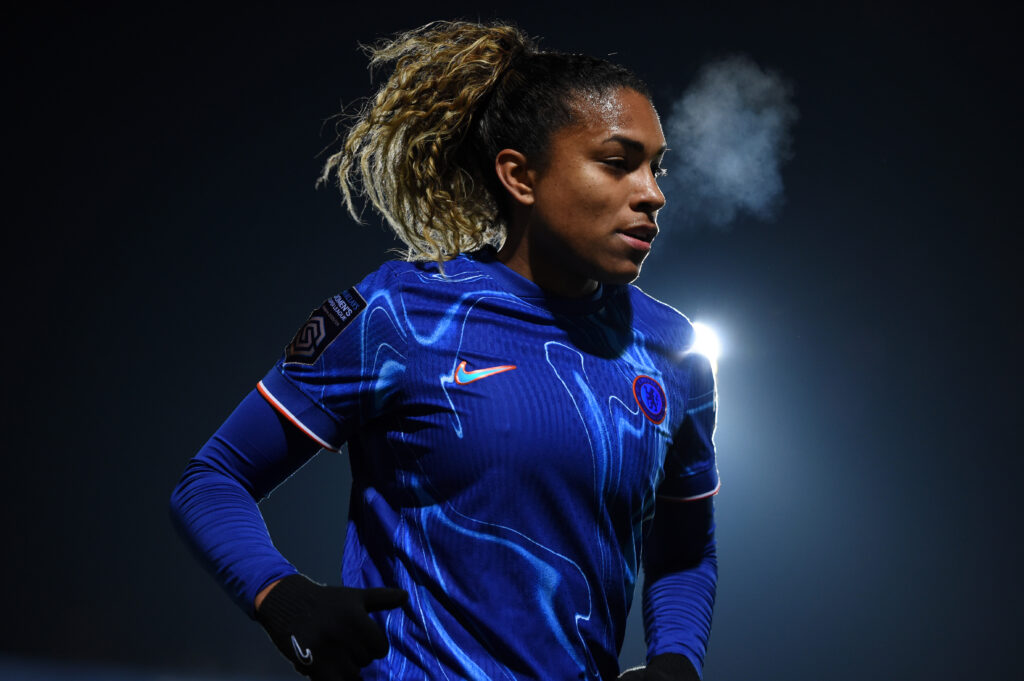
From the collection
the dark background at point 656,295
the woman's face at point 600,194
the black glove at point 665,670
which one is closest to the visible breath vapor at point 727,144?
the dark background at point 656,295

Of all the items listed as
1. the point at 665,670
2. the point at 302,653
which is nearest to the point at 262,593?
the point at 302,653

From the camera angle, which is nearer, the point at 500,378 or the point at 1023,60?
the point at 500,378

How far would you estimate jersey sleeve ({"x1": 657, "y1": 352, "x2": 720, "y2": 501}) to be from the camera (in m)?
0.87

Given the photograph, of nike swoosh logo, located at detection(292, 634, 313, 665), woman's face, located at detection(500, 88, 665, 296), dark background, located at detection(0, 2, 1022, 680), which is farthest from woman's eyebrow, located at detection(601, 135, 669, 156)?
dark background, located at detection(0, 2, 1022, 680)

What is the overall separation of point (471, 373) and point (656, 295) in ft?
8.99

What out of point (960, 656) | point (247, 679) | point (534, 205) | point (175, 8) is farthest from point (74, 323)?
point (960, 656)

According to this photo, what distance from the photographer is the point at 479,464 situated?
2.27 ft

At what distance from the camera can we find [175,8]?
137 inches

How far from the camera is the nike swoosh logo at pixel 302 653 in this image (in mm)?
583

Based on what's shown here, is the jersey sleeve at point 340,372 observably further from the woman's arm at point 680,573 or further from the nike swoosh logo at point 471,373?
the woman's arm at point 680,573

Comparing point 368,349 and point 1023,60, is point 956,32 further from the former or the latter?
point 368,349

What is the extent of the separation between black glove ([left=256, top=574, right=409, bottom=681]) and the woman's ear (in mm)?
428

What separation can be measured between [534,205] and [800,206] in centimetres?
275

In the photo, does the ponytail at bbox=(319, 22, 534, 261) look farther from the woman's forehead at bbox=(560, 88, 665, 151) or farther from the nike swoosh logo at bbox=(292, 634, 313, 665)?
the nike swoosh logo at bbox=(292, 634, 313, 665)
